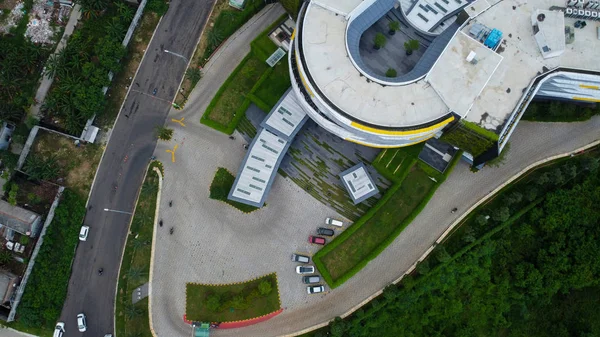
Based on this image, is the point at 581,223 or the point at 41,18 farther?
the point at 41,18

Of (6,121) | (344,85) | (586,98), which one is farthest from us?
(6,121)

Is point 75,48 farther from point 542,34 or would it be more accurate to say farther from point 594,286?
point 594,286

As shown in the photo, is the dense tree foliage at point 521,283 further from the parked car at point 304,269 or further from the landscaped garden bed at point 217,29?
the landscaped garden bed at point 217,29

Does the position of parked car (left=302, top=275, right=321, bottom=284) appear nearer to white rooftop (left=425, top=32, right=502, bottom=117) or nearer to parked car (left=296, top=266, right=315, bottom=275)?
parked car (left=296, top=266, right=315, bottom=275)

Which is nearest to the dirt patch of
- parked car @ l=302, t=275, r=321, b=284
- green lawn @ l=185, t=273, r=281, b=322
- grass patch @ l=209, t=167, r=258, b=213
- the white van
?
grass patch @ l=209, t=167, r=258, b=213

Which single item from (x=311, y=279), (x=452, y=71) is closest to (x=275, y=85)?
(x=452, y=71)

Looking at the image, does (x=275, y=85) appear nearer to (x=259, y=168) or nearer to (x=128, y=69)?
(x=259, y=168)

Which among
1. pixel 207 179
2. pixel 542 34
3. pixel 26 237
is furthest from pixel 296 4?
pixel 26 237

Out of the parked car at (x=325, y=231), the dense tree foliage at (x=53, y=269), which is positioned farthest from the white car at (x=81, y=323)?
the parked car at (x=325, y=231)
